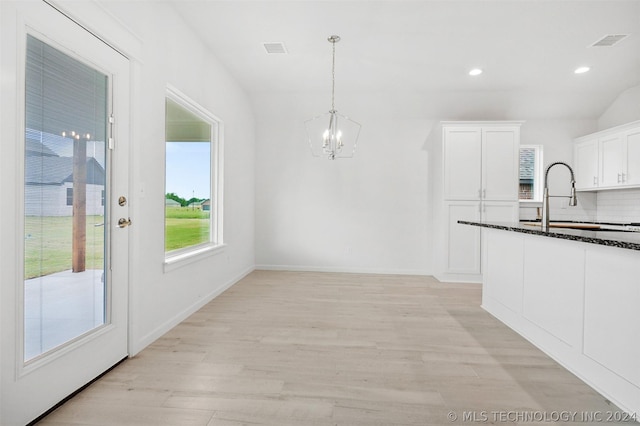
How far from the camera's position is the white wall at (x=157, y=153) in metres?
2.30

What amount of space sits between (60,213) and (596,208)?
703cm

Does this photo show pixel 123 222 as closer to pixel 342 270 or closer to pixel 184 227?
pixel 184 227

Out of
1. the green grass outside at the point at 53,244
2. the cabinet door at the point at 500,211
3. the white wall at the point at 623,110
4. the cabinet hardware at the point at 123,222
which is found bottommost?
the green grass outside at the point at 53,244

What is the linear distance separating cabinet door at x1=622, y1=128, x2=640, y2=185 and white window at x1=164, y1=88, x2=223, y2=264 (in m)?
5.68

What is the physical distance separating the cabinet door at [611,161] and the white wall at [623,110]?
467 millimetres

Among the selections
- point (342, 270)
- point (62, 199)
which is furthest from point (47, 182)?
point (342, 270)

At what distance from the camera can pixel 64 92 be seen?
5.68 feet

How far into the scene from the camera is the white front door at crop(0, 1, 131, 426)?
144cm

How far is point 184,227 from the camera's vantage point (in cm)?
339

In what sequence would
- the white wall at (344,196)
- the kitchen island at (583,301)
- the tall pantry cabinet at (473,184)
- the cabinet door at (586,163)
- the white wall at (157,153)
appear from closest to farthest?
1. the kitchen island at (583,301)
2. the white wall at (157,153)
3. the tall pantry cabinet at (473,184)
4. the cabinet door at (586,163)
5. the white wall at (344,196)

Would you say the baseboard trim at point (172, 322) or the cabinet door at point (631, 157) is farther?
the cabinet door at point (631, 157)

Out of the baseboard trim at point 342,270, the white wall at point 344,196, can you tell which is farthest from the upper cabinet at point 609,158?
the baseboard trim at point 342,270

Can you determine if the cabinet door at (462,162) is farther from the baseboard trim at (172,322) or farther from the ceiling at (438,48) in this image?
the baseboard trim at (172,322)

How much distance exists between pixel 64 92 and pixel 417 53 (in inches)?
135
